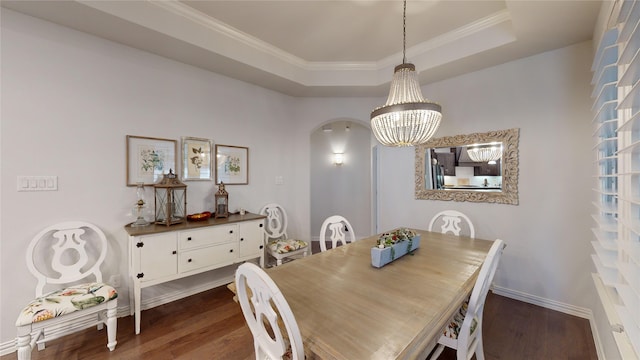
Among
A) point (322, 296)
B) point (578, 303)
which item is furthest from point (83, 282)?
point (578, 303)

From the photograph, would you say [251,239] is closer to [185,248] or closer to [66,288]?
A: [185,248]

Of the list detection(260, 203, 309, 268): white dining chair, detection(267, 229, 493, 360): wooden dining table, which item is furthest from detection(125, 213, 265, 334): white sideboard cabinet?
detection(267, 229, 493, 360): wooden dining table

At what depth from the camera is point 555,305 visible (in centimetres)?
240

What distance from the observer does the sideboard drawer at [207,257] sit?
2291mm

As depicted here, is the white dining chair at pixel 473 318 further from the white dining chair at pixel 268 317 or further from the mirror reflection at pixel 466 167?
the mirror reflection at pixel 466 167

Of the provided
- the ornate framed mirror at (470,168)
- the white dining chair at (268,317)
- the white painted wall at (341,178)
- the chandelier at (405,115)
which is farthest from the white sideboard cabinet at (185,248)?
the white painted wall at (341,178)

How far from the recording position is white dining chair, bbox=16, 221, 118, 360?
160cm

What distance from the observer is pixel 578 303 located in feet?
7.55

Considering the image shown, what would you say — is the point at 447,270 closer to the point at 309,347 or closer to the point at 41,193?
the point at 309,347

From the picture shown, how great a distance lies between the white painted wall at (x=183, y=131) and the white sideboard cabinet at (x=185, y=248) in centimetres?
42

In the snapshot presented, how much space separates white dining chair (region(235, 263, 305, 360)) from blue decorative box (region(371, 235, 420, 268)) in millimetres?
742

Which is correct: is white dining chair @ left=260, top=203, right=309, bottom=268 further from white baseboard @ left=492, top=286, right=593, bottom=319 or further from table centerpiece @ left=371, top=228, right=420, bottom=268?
white baseboard @ left=492, top=286, right=593, bottom=319

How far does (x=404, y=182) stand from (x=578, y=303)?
199 centimetres

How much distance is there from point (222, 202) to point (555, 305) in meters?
3.47
